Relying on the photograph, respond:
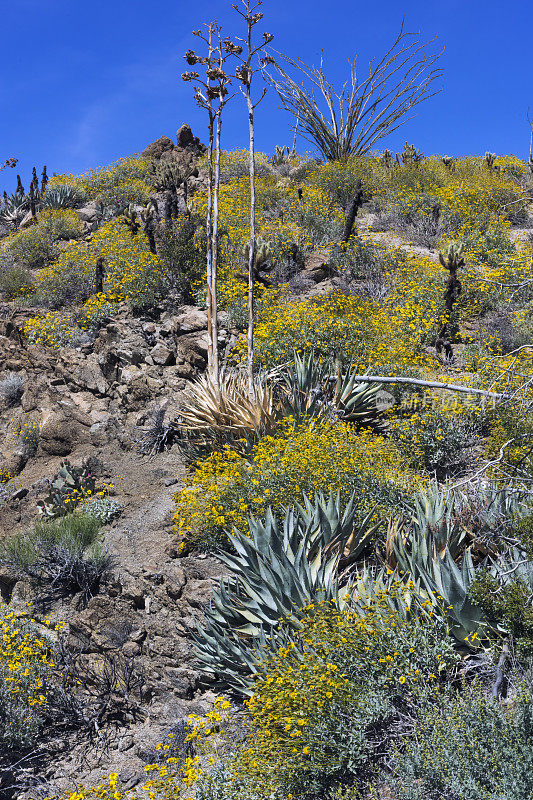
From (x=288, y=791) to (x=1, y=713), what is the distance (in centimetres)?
281

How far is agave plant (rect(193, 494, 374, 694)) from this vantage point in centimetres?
506

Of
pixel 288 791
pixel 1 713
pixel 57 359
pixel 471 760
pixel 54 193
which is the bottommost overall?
pixel 1 713

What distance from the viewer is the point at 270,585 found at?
17.0 feet

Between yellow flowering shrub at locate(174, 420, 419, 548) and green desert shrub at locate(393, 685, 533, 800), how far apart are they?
287 cm

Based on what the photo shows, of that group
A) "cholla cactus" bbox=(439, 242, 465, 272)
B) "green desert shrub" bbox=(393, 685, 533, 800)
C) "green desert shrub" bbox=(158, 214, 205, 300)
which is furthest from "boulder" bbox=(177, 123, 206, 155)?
"green desert shrub" bbox=(393, 685, 533, 800)

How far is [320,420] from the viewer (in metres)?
8.38

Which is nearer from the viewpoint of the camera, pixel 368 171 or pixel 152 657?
pixel 152 657

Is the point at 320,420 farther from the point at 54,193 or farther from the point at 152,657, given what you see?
the point at 54,193

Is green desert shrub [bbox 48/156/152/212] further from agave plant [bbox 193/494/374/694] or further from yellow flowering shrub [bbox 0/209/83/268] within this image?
agave plant [bbox 193/494/374/694]

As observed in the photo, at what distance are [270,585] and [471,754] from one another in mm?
2179

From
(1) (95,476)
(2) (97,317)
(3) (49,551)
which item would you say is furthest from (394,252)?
(3) (49,551)

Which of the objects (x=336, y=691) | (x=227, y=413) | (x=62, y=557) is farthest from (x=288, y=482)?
(x=336, y=691)

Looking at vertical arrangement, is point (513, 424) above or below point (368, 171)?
below

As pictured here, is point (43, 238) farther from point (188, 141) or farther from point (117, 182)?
point (188, 141)
